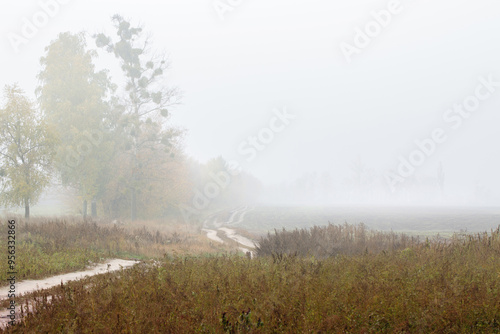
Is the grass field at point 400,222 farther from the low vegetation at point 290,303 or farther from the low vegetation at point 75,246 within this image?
the low vegetation at point 290,303

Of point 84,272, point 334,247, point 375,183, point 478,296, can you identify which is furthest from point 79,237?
point 375,183

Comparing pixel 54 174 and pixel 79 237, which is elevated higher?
pixel 54 174

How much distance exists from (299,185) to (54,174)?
6756 inches

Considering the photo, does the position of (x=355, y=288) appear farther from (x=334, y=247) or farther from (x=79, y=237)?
(x=79, y=237)

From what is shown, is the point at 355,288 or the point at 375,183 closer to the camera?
the point at 355,288

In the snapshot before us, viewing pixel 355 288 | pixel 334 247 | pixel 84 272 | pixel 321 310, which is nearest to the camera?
pixel 321 310

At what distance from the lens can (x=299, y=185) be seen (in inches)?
7717

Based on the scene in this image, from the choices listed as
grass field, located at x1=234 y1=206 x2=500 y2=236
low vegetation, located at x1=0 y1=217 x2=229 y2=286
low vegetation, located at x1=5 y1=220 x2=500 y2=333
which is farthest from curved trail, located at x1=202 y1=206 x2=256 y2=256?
low vegetation, located at x1=5 y1=220 x2=500 y2=333

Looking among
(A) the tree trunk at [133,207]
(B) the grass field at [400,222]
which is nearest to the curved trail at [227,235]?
(B) the grass field at [400,222]

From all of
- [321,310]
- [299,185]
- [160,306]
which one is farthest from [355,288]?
[299,185]

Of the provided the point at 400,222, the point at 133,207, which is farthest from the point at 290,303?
the point at 400,222

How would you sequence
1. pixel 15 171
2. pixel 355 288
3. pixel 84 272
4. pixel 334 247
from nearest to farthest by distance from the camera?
1. pixel 355 288
2. pixel 84 272
3. pixel 334 247
4. pixel 15 171

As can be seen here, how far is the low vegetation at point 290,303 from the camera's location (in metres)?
4.79

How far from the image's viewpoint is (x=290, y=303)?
5457mm
